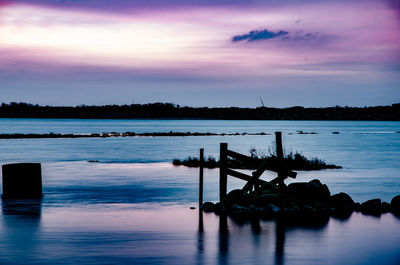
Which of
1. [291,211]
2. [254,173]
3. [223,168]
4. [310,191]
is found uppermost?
[223,168]

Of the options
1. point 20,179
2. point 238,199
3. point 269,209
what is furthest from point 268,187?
point 20,179

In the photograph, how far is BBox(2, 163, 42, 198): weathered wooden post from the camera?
943 inches

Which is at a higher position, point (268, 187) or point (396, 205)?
point (268, 187)

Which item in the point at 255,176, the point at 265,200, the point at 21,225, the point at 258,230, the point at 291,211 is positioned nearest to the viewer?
the point at 258,230

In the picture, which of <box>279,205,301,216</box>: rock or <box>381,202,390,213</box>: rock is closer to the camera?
<box>279,205,301,216</box>: rock

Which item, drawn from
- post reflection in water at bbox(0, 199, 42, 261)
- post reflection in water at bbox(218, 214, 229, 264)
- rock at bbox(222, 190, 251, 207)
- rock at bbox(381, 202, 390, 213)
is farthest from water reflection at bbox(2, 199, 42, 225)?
→ rock at bbox(381, 202, 390, 213)

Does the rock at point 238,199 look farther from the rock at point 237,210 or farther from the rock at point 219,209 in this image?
the rock at point 237,210

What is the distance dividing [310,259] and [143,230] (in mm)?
5509

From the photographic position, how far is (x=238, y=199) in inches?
879

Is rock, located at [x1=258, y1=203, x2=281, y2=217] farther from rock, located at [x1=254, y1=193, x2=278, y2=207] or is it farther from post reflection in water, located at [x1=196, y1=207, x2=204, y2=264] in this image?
post reflection in water, located at [x1=196, y1=207, x2=204, y2=264]

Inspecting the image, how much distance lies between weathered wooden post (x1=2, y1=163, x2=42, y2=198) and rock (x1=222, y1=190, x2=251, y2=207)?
7643 mm

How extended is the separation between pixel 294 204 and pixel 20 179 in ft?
35.3

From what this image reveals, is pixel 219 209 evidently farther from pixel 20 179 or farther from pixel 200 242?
pixel 20 179

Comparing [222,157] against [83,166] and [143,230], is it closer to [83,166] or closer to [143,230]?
[143,230]
